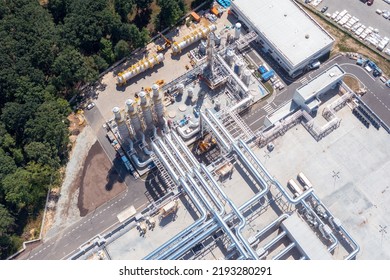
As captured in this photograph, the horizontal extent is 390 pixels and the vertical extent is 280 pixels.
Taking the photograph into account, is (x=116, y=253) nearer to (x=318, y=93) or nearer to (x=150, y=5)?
(x=318, y=93)

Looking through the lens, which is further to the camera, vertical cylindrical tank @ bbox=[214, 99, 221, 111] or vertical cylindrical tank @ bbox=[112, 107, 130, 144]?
vertical cylindrical tank @ bbox=[214, 99, 221, 111]

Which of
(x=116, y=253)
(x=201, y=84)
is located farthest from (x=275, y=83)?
(x=116, y=253)

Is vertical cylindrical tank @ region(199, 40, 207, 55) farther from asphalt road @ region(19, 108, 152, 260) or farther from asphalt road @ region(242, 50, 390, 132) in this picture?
asphalt road @ region(19, 108, 152, 260)

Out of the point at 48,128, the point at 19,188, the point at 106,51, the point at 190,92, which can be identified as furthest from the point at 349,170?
the point at 19,188

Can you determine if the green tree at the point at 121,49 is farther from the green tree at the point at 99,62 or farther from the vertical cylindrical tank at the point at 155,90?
the vertical cylindrical tank at the point at 155,90

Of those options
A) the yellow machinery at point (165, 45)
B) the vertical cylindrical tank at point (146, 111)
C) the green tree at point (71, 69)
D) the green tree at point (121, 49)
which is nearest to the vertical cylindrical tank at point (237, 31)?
the yellow machinery at point (165, 45)

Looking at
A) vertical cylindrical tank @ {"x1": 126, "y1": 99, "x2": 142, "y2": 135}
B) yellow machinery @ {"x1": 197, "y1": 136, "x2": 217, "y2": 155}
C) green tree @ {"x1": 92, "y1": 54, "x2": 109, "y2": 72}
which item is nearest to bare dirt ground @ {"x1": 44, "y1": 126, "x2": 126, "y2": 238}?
vertical cylindrical tank @ {"x1": 126, "y1": 99, "x2": 142, "y2": 135}
